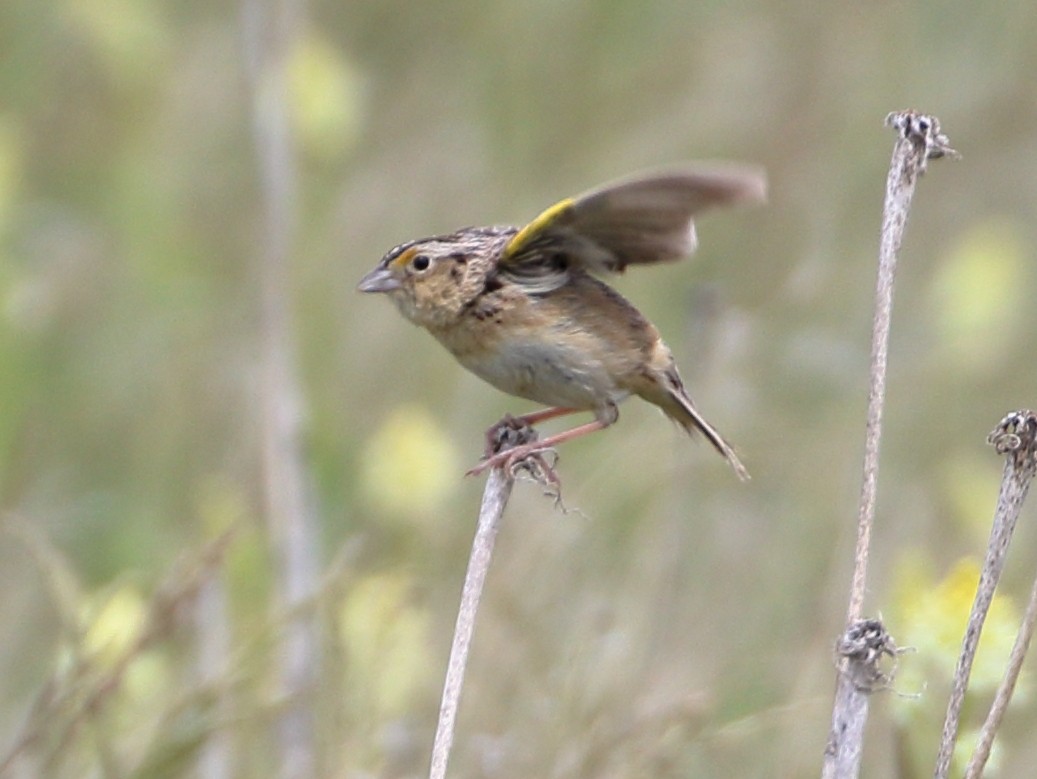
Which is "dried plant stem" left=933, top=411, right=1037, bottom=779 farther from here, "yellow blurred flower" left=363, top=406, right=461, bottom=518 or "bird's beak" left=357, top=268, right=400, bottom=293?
"yellow blurred flower" left=363, top=406, right=461, bottom=518

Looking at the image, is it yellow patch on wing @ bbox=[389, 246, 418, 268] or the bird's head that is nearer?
the bird's head

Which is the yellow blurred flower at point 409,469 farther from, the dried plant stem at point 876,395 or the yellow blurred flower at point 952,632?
the dried plant stem at point 876,395

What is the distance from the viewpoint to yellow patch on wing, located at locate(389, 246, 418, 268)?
3.43 meters

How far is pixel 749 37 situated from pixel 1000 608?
304 centimetres

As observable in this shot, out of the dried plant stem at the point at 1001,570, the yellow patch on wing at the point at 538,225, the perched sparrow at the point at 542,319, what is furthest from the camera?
the perched sparrow at the point at 542,319

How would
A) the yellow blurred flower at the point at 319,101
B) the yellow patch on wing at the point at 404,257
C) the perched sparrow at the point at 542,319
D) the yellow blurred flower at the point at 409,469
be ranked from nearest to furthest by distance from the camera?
the perched sparrow at the point at 542,319 < the yellow patch on wing at the point at 404,257 < the yellow blurred flower at the point at 409,469 < the yellow blurred flower at the point at 319,101

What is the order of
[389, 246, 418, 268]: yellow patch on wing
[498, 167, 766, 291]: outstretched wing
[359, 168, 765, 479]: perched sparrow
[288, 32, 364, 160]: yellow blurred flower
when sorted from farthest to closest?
[288, 32, 364, 160]: yellow blurred flower, [389, 246, 418, 268]: yellow patch on wing, [359, 168, 765, 479]: perched sparrow, [498, 167, 766, 291]: outstretched wing

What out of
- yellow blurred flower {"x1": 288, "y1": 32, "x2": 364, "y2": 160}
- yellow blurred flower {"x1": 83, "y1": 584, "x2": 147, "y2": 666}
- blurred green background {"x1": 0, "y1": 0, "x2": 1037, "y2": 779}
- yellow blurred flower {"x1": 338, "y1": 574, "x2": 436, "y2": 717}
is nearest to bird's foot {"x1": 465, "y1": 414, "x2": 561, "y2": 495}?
blurred green background {"x1": 0, "y1": 0, "x2": 1037, "y2": 779}

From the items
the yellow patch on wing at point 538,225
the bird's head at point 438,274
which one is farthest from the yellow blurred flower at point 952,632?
the bird's head at point 438,274

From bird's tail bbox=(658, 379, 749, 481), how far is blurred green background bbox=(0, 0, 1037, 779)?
343 mm

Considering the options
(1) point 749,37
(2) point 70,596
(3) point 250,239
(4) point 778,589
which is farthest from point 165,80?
(2) point 70,596

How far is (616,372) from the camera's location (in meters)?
3.29

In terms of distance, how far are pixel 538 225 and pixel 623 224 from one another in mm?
126

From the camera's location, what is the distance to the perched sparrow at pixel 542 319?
3.22 metres
